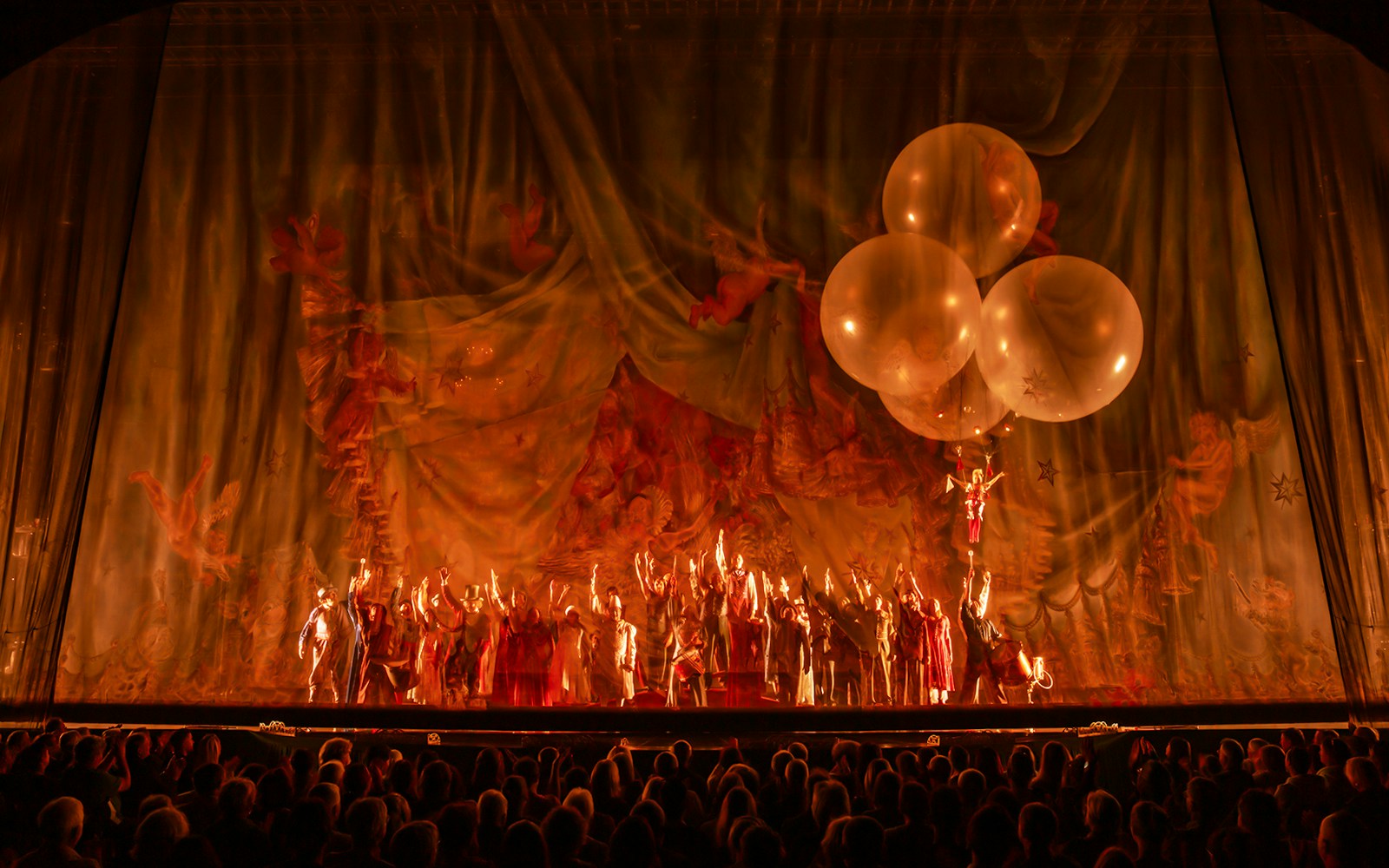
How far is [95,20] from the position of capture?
13.5ft

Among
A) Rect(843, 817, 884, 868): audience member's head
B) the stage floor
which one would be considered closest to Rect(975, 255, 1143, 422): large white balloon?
the stage floor

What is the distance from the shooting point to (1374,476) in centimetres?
662

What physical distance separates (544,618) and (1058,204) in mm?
7208

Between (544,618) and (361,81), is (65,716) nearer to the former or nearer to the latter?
(544,618)

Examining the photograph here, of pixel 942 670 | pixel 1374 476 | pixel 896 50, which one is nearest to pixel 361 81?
pixel 896 50

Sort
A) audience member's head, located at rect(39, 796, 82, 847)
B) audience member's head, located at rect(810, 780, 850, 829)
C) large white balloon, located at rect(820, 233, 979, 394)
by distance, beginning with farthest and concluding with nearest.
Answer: large white balloon, located at rect(820, 233, 979, 394) → audience member's head, located at rect(810, 780, 850, 829) → audience member's head, located at rect(39, 796, 82, 847)

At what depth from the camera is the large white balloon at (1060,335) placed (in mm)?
9578

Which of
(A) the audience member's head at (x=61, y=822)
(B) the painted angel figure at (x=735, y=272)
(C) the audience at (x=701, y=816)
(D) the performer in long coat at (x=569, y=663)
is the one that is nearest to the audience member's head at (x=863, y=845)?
(C) the audience at (x=701, y=816)

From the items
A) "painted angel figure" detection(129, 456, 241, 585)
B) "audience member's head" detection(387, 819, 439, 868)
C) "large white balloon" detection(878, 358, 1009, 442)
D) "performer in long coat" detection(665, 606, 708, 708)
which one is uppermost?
"large white balloon" detection(878, 358, 1009, 442)

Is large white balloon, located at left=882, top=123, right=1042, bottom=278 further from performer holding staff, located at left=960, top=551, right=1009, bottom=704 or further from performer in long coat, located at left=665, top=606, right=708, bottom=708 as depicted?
performer in long coat, located at left=665, top=606, right=708, bottom=708

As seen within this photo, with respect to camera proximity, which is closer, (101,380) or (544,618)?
(101,380)

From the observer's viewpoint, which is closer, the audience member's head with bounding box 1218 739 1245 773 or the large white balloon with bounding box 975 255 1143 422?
the audience member's head with bounding box 1218 739 1245 773

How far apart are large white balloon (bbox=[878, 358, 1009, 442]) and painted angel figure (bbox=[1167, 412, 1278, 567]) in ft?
9.97

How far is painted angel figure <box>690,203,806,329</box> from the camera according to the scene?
520 inches
